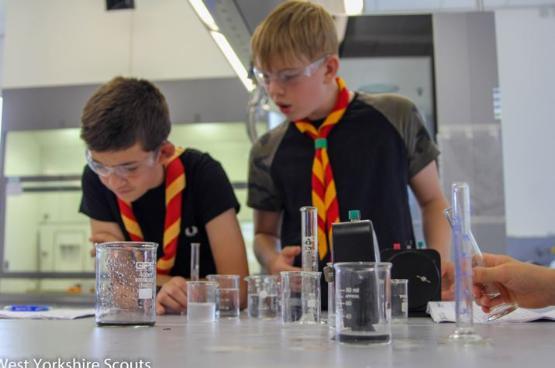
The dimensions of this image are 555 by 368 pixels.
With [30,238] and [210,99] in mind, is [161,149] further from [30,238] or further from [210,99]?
[30,238]

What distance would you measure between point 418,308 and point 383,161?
48 centimetres

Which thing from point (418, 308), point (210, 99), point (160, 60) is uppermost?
point (160, 60)

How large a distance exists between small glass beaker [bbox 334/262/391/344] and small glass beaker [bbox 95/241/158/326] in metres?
0.39

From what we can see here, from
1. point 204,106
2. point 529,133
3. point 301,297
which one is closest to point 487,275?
point 301,297

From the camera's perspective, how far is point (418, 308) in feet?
4.04

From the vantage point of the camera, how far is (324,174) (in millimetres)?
1562

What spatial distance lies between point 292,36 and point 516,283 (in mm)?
796

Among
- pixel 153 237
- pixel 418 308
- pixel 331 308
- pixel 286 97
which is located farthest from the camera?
pixel 153 237

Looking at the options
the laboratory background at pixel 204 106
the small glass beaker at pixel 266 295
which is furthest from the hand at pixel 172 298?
the laboratory background at pixel 204 106

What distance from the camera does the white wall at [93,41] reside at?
3459 millimetres

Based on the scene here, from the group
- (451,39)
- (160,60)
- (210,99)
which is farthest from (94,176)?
(451,39)

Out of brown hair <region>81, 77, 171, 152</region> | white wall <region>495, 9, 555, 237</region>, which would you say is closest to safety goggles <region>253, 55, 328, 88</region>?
brown hair <region>81, 77, 171, 152</region>

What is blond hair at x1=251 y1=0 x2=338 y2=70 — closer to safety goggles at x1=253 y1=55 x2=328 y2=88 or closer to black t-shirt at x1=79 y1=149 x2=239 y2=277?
safety goggles at x1=253 y1=55 x2=328 y2=88

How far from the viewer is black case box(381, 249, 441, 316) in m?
1.21
